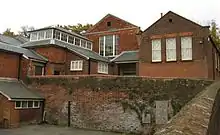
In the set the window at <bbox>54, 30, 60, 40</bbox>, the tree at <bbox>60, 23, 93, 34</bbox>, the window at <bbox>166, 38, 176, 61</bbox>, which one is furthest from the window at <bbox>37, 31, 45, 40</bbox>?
the tree at <bbox>60, 23, 93, 34</bbox>

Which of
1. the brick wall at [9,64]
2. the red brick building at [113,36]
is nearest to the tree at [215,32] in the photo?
the red brick building at [113,36]

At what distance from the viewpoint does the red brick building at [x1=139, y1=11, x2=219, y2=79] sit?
2189 centimetres

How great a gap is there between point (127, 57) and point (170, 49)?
31.1 feet

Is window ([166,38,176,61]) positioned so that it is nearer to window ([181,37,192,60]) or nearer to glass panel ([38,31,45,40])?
window ([181,37,192,60])

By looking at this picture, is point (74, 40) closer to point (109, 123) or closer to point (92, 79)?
point (92, 79)

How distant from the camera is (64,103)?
22031 millimetres

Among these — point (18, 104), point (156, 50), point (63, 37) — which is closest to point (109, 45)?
point (63, 37)

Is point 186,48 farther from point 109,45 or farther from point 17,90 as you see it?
point 109,45

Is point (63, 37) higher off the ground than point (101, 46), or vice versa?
point (63, 37)

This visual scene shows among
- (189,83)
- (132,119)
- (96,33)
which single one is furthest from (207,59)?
(96,33)

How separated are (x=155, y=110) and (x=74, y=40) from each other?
18.0m

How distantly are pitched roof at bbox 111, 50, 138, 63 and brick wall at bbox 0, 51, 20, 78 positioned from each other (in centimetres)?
1212

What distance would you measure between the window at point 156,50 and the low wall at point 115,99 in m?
4.73

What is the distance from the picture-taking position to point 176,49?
22.9m
